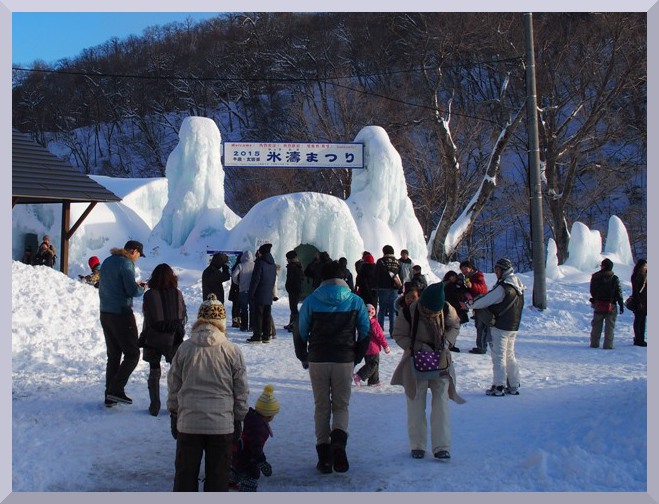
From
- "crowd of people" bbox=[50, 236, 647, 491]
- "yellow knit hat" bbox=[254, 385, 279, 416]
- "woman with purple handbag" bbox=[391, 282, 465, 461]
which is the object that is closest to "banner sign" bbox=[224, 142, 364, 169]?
"crowd of people" bbox=[50, 236, 647, 491]

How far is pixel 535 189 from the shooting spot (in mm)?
14688

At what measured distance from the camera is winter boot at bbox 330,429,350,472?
5078 millimetres

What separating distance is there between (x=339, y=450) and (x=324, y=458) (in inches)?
5.1

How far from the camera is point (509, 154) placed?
45.8 metres

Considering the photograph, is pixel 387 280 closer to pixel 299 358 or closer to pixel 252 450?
pixel 299 358

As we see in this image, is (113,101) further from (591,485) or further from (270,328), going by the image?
(591,485)

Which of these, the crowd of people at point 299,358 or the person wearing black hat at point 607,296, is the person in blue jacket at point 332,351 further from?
the person wearing black hat at point 607,296

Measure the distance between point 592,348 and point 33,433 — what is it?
28.7 feet

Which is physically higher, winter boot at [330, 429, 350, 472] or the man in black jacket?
the man in black jacket

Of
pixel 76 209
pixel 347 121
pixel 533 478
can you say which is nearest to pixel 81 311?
pixel 533 478

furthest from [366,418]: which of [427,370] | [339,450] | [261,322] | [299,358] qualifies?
[261,322]

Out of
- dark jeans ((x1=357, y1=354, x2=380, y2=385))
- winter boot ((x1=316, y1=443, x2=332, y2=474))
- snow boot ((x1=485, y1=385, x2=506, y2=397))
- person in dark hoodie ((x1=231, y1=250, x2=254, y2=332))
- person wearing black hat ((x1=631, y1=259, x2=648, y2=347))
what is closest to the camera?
winter boot ((x1=316, y1=443, x2=332, y2=474))

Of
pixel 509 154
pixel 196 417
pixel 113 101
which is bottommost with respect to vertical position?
pixel 196 417

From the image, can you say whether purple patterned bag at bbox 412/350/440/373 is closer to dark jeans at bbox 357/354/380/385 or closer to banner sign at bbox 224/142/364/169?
dark jeans at bbox 357/354/380/385
